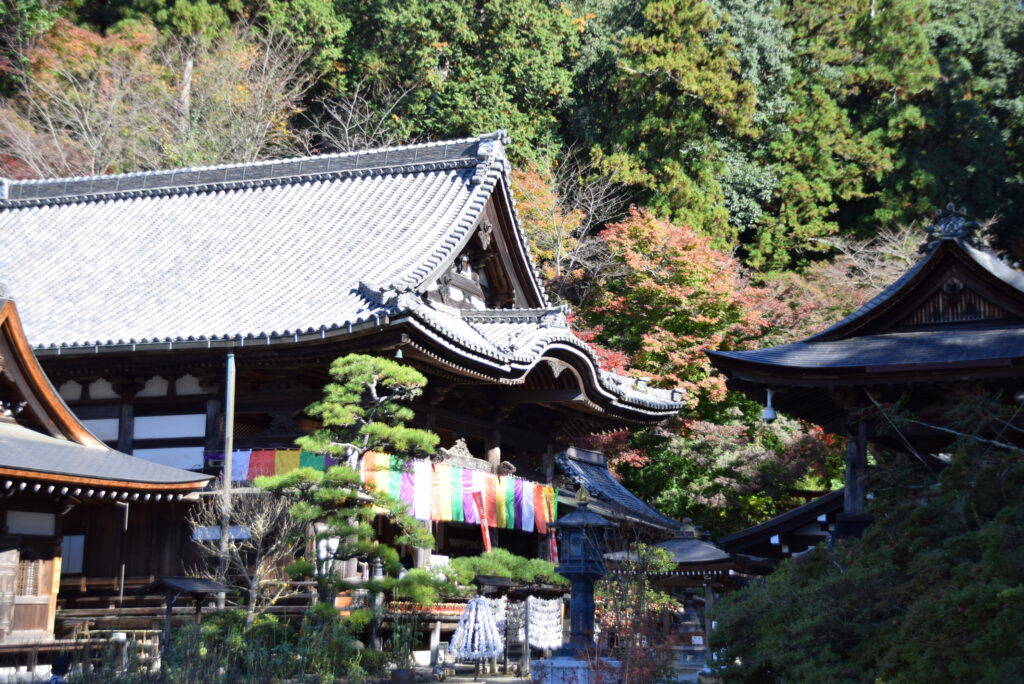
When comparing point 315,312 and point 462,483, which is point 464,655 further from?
point 315,312

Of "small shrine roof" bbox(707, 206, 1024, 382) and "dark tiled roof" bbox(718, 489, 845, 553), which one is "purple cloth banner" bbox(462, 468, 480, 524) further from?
"small shrine roof" bbox(707, 206, 1024, 382)

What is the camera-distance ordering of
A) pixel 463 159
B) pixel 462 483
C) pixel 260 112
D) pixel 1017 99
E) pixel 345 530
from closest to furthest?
pixel 345 530 → pixel 462 483 → pixel 463 159 → pixel 260 112 → pixel 1017 99

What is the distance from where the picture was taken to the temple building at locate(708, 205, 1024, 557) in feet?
45.9

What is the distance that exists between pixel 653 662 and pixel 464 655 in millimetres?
4381

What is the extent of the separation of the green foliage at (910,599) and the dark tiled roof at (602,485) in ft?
38.9

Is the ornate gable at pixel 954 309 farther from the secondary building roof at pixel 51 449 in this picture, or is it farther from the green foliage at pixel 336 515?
the secondary building roof at pixel 51 449

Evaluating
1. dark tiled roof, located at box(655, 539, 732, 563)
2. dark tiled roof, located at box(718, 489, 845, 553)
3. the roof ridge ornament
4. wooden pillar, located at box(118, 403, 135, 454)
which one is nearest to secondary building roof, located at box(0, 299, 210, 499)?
wooden pillar, located at box(118, 403, 135, 454)

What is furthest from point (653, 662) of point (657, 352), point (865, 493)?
point (657, 352)

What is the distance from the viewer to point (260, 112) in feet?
121

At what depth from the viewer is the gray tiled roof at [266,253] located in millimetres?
17344

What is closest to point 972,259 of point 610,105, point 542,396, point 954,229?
point 954,229

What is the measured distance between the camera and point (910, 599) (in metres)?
8.84

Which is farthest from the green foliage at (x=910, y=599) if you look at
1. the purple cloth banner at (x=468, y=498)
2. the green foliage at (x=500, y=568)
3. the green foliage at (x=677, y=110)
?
the green foliage at (x=677, y=110)

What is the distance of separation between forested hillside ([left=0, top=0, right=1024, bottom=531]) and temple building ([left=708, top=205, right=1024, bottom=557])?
15.8 m
